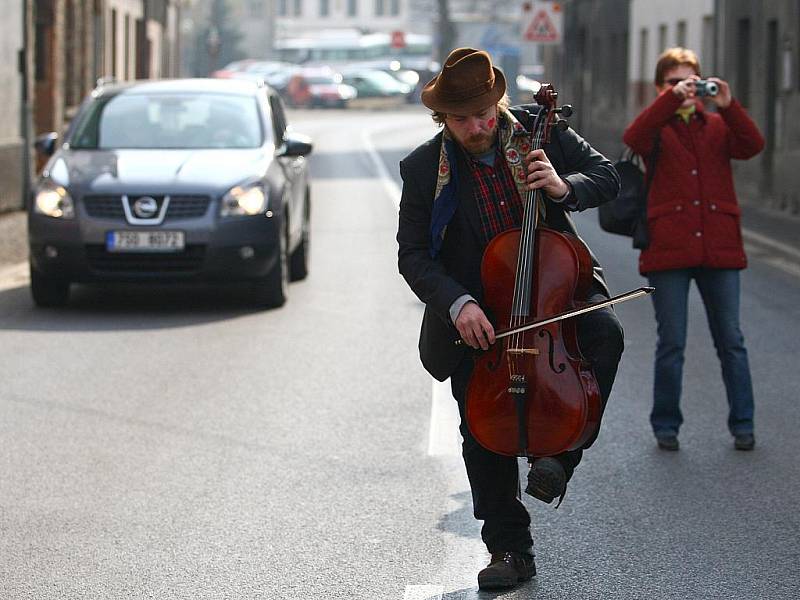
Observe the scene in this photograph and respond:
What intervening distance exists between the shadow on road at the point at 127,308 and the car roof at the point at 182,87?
1557 mm

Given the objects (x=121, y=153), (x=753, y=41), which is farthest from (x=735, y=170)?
(x=121, y=153)

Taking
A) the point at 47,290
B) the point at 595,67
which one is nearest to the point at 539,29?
the point at 595,67

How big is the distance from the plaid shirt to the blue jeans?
2470mm

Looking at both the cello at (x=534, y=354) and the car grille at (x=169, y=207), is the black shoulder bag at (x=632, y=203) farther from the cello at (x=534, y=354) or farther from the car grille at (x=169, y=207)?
the car grille at (x=169, y=207)

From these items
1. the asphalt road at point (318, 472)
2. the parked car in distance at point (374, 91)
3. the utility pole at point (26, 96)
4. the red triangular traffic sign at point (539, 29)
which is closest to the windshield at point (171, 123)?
the asphalt road at point (318, 472)

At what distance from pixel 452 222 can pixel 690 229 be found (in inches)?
95.5

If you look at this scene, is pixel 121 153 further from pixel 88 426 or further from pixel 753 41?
pixel 753 41

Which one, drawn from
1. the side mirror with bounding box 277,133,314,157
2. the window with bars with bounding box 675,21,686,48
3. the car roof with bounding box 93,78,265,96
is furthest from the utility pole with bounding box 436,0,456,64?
the side mirror with bounding box 277,133,314,157

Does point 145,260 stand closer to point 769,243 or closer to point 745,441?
point 745,441

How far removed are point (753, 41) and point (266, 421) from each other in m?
18.7

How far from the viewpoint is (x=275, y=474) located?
7.16 m

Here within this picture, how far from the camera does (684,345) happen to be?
773cm

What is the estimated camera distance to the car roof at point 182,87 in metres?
14.0

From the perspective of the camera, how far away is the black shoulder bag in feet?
25.0
